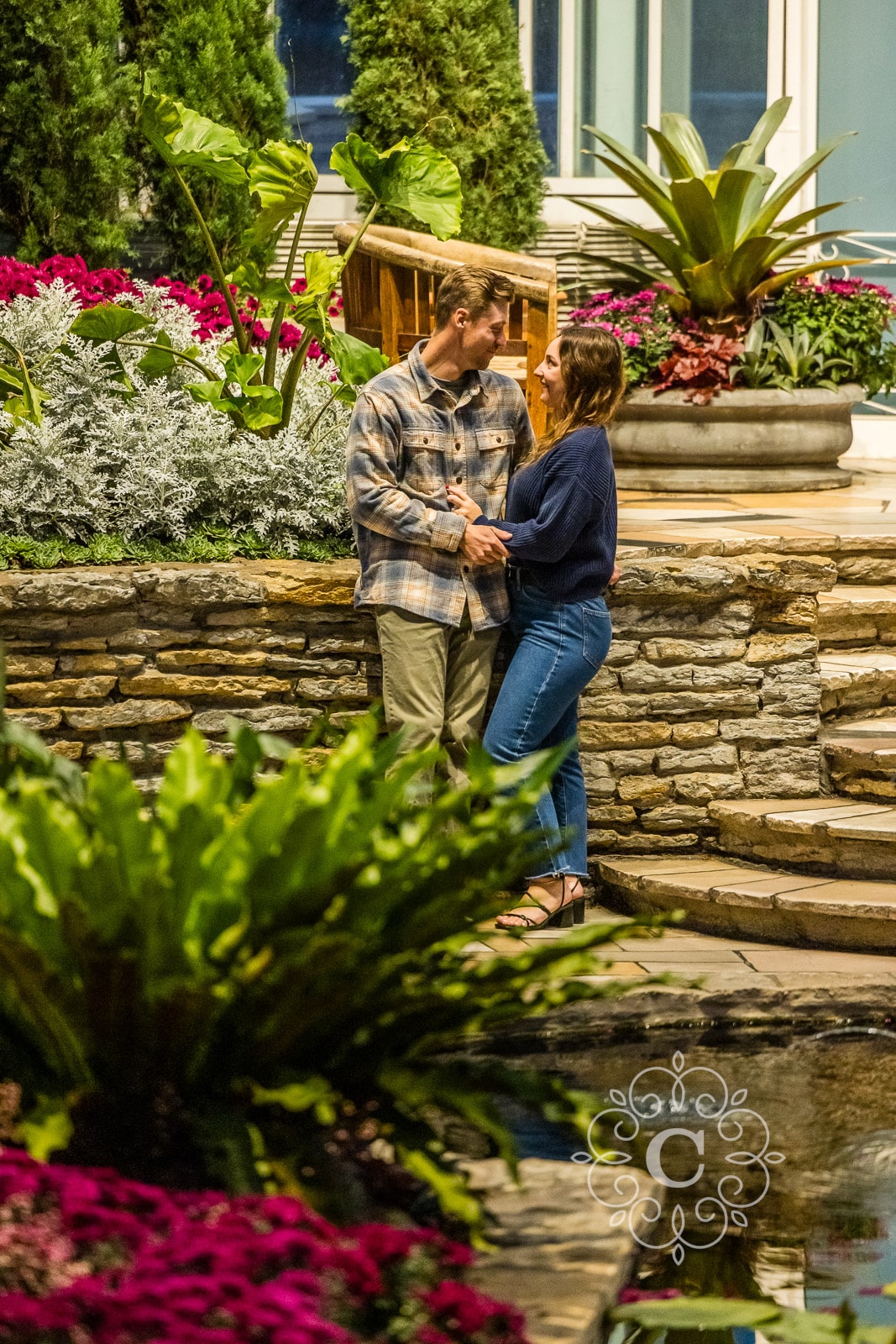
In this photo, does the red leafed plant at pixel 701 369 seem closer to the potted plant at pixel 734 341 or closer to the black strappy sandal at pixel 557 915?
the potted plant at pixel 734 341

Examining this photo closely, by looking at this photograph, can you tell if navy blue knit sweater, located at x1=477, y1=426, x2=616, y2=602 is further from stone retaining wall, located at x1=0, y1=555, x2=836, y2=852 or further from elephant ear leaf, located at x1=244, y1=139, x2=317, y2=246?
elephant ear leaf, located at x1=244, y1=139, x2=317, y2=246

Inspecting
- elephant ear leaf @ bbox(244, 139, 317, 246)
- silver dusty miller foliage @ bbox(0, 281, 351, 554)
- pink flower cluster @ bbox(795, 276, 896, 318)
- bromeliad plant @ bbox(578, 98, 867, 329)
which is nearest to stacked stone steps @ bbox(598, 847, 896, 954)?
silver dusty miller foliage @ bbox(0, 281, 351, 554)

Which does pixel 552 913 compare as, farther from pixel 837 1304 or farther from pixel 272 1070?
pixel 272 1070

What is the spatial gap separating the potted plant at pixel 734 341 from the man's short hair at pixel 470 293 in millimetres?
3116

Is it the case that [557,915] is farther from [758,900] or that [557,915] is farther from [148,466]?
[148,466]

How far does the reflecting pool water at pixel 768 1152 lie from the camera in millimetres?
2318

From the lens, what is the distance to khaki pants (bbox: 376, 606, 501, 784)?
4.02 meters

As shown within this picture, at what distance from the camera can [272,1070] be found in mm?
1932

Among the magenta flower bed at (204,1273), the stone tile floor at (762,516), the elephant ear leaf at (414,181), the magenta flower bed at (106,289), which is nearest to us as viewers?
the magenta flower bed at (204,1273)

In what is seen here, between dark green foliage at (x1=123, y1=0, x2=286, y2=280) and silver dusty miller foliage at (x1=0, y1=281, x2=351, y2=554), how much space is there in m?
3.52

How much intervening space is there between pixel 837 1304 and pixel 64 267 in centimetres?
454

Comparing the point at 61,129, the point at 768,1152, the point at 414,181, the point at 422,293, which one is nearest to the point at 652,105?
the point at 61,129

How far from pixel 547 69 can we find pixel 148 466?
6.02 metres

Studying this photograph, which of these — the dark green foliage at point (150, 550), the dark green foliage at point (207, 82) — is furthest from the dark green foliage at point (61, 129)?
the dark green foliage at point (150, 550)
